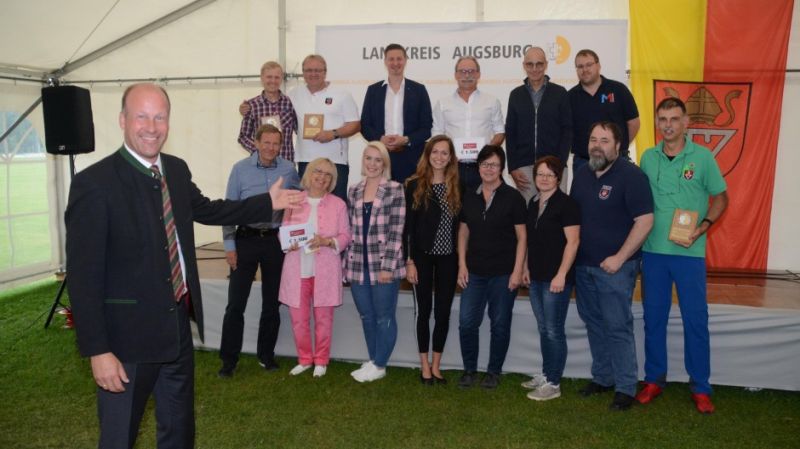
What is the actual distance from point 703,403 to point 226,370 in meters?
3.31

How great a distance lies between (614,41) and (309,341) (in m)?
4.01

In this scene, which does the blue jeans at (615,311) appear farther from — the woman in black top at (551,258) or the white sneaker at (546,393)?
the white sneaker at (546,393)

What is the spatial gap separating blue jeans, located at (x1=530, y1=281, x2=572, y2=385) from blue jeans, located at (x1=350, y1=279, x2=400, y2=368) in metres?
1.00

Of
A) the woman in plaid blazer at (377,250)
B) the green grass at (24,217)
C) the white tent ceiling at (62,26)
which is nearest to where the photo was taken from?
the woman in plaid blazer at (377,250)

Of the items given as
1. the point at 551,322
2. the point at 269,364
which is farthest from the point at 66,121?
the point at 551,322

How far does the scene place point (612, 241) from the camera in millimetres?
3918

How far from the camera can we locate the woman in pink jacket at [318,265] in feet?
14.7

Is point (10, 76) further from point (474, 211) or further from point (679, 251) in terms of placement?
point (679, 251)

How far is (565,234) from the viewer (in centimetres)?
397

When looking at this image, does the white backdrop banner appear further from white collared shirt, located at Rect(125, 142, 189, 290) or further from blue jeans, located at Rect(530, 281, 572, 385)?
white collared shirt, located at Rect(125, 142, 189, 290)

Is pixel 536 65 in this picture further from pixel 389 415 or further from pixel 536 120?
pixel 389 415

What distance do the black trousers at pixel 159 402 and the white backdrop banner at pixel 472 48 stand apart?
442cm

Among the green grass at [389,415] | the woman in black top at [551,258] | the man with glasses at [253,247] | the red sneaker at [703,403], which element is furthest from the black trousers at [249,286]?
the red sneaker at [703,403]

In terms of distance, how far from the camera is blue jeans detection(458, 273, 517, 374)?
166 inches
